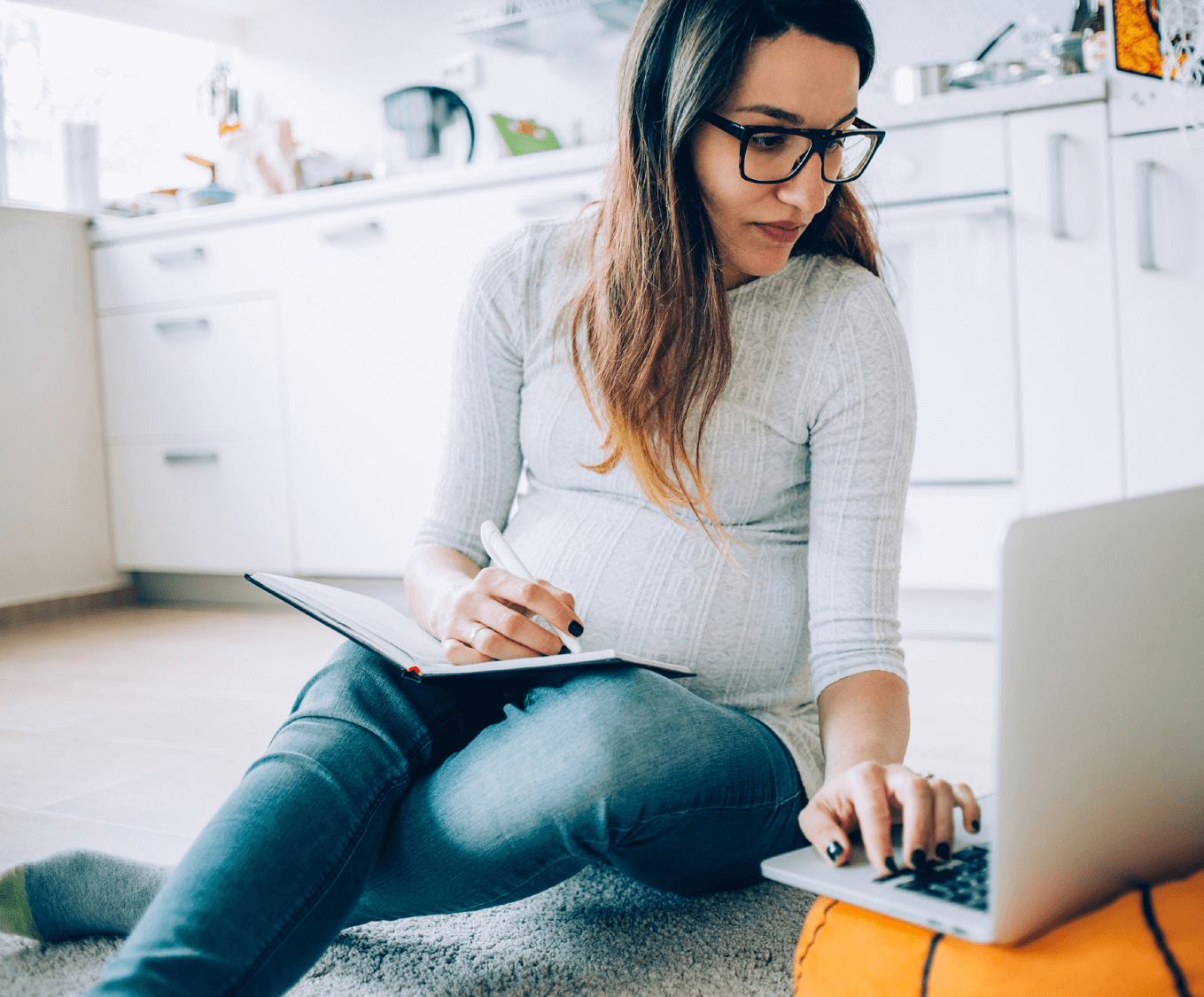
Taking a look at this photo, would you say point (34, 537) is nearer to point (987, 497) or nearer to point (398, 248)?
point (398, 248)

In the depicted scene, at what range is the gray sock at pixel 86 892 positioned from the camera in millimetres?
958

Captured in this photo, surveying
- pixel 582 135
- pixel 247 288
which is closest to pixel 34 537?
pixel 247 288

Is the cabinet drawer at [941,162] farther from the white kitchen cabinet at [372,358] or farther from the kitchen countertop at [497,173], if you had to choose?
the white kitchen cabinet at [372,358]

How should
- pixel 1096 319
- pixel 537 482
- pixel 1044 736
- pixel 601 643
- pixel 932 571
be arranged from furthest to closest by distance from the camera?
1. pixel 932 571
2. pixel 1096 319
3. pixel 537 482
4. pixel 601 643
5. pixel 1044 736

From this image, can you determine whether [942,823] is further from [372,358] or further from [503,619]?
[372,358]


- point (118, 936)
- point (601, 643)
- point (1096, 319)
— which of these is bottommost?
point (118, 936)

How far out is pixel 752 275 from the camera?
1.04 meters

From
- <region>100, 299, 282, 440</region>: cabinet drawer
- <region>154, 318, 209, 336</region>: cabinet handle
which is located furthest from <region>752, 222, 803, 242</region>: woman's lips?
<region>154, 318, 209, 336</region>: cabinet handle

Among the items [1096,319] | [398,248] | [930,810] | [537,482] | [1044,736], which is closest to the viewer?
[1044,736]

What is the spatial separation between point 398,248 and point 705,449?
169 cm

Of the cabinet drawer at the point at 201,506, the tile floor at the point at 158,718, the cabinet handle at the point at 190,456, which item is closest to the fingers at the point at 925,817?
the tile floor at the point at 158,718

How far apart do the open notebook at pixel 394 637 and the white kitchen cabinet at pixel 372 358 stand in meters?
1.54

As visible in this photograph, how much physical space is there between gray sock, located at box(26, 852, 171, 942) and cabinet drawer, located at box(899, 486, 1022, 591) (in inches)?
57.1

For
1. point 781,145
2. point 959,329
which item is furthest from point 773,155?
point 959,329
